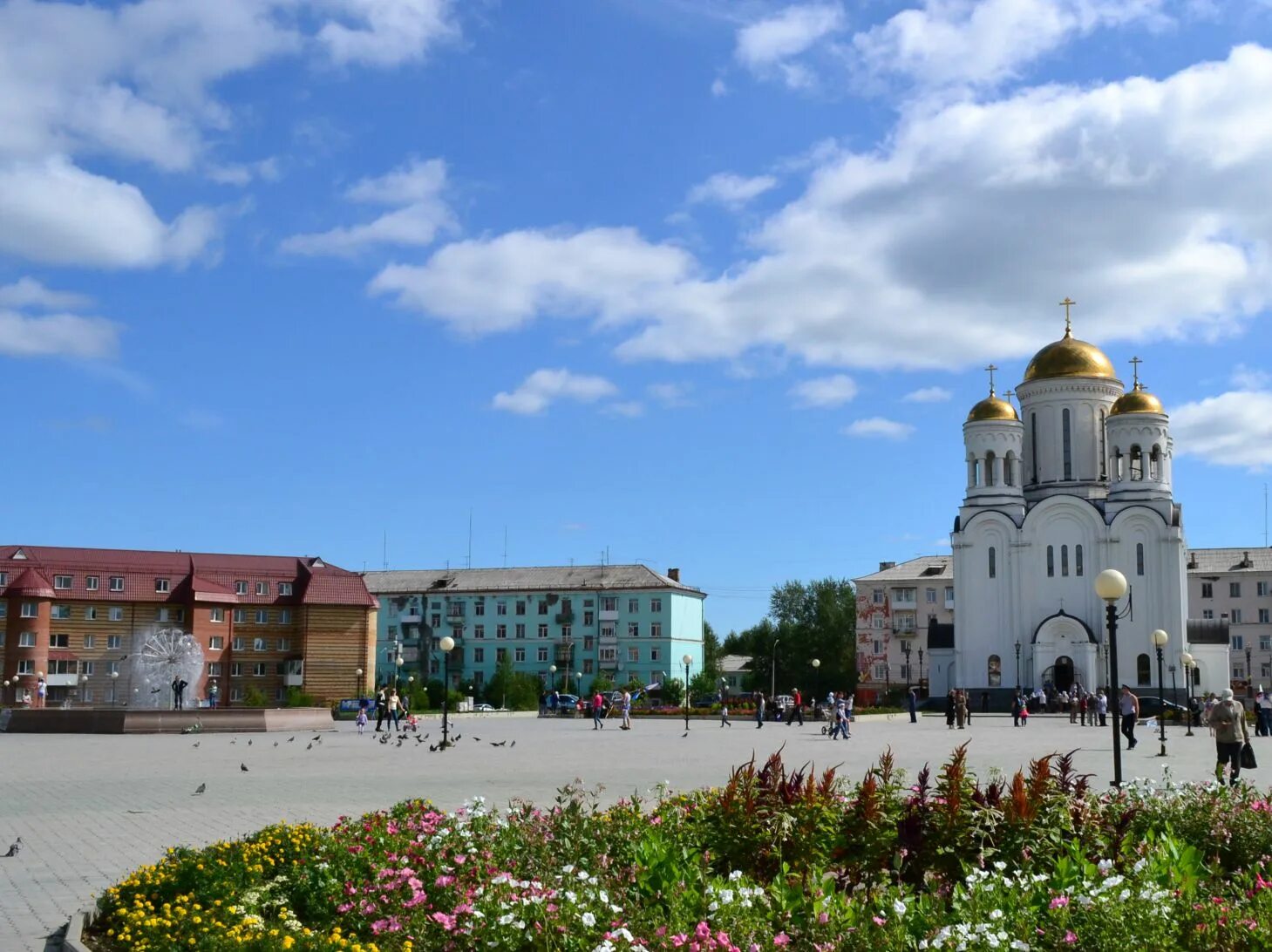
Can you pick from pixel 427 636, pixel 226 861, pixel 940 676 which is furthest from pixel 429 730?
pixel 427 636

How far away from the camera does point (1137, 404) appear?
227 ft

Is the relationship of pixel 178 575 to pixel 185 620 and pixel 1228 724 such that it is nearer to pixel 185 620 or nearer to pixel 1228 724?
pixel 185 620

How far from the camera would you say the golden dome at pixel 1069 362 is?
73.1m

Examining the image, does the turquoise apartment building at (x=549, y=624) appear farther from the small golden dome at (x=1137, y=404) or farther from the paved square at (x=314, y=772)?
the paved square at (x=314, y=772)

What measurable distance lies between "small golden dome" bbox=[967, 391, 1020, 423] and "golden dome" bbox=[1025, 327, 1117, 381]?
347cm

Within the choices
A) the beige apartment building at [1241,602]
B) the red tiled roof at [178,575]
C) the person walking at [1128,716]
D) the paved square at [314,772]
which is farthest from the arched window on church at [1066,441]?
the person walking at [1128,716]

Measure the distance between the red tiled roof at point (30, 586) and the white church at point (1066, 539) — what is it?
48003mm

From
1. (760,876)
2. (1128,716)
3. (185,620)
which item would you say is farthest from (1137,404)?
(760,876)

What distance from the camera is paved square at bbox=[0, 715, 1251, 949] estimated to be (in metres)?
12.1

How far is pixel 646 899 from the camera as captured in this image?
712 centimetres

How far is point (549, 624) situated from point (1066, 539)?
132 feet

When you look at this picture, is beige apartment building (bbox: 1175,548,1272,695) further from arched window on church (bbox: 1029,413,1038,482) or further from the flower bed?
the flower bed

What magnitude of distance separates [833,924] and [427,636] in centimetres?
9471

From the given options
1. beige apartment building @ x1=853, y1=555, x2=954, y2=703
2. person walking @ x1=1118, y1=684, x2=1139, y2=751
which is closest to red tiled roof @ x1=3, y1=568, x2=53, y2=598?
beige apartment building @ x1=853, y1=555, x2=954, y2=703
